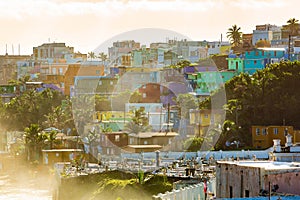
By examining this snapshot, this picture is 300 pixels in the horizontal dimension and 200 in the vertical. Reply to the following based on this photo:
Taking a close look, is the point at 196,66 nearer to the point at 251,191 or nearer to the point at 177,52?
the point at 177,52

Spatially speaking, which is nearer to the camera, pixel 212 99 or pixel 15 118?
pixel 212 99

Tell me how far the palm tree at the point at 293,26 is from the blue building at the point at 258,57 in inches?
446

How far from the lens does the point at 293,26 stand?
99.9 m

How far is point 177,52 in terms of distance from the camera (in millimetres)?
117938

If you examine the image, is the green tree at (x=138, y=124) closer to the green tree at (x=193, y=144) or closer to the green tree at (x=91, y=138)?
the green tree at (x=91, y=138)

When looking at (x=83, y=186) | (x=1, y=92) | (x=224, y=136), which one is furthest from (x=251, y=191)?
(x=1, y=92)

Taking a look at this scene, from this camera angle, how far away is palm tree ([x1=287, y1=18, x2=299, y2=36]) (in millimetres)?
98825

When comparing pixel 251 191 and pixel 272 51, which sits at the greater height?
pixel 272 51

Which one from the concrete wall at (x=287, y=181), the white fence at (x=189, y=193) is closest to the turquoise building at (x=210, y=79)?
the white fence at (x=189, y=193)

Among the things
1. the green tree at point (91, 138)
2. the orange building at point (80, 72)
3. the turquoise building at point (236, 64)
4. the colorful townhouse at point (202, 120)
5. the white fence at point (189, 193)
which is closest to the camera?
the white fence at point (189, 193)

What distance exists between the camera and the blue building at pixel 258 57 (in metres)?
86.9

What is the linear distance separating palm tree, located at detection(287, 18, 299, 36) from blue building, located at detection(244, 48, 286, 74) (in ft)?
37.2

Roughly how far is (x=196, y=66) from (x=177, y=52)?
980 inches

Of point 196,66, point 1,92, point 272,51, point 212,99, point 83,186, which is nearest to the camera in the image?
point 83,186
